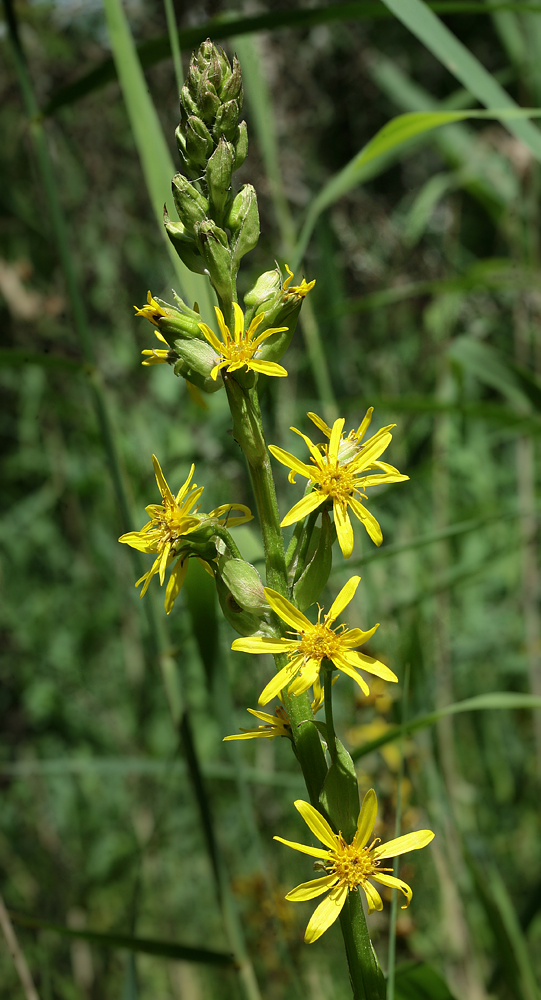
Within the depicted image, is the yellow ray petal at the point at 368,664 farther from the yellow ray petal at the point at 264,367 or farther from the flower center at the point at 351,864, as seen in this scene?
the yellow ray petal at the point at 264,367

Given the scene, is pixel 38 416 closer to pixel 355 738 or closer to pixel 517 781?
pixel 355 738

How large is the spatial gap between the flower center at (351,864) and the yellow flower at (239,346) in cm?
56

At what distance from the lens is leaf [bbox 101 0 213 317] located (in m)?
1.11

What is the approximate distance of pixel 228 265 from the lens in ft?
3.01

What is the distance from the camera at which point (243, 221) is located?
95cm

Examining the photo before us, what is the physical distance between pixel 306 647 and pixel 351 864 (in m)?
0.26

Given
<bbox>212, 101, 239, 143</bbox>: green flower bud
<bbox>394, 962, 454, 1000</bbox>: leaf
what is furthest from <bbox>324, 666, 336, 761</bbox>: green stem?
<bbox>212, 101, 239, 143</bbox>: green flower bud

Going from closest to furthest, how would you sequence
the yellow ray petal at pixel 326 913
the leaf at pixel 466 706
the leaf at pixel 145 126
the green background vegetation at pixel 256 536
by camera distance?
the yellow ray petal at pixel 326 913 < the leaf at pixel 466 706 < the leaf at pixel 145 126 < the green background vegetation at pixel 256 536

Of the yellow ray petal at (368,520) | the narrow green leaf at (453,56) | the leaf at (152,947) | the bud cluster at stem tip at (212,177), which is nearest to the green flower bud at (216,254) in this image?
the bud cluster at stem tip at (212,177)

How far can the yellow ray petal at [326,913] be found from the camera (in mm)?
769

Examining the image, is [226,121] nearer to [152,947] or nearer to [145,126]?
[145,126]

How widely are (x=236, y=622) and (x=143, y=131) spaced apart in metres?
0.81

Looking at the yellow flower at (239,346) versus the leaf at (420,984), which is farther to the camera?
the leaf at (420,984)

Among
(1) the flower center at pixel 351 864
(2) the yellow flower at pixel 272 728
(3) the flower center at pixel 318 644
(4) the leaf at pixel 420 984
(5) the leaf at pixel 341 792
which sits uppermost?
(3) the flower center at pixel 318 644
